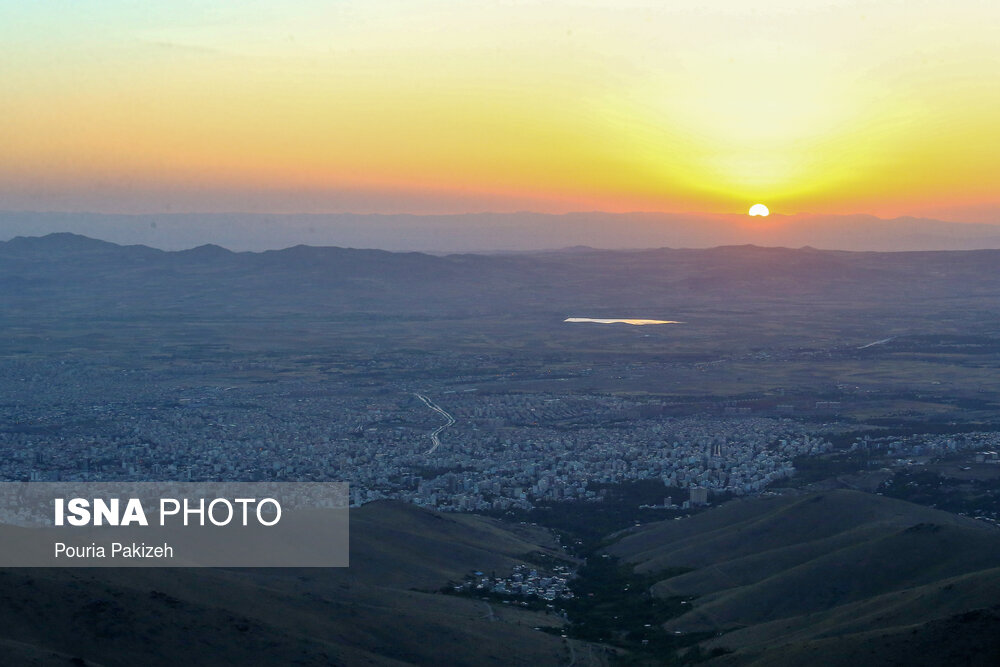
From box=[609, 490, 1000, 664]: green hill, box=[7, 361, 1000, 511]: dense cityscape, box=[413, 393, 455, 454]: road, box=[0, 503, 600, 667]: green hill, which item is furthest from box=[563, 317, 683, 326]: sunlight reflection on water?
box=[0, 503, 600, 667]: green hill

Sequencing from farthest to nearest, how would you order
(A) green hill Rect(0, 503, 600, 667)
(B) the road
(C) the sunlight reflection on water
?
(C) the sunlight reflection on water
(B) the road
(A) green hill Rect(0, 503, 600, 667)

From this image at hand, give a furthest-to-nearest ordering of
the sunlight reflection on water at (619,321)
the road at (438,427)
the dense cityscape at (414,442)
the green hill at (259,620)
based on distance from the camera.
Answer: the sunlight reflection on water at (619,321)
the road at (438,427)
the dense cityscape at (414,442)
the green hill at (259,620)

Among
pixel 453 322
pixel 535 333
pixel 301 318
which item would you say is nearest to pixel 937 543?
pixel 535 333

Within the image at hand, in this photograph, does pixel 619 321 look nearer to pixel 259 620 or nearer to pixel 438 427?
pixel 438 427

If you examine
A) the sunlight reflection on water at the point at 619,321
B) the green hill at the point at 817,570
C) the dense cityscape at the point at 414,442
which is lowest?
the dense cityscape at the point at 414,442

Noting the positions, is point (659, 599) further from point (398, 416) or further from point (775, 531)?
point (398, 416)

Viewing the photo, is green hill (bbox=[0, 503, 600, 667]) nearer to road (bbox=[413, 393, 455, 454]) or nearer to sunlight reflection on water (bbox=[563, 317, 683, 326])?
road (bbox=[413, 393, 455, 454])

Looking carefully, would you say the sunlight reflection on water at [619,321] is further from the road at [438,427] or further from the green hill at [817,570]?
the green hill at [817,570]

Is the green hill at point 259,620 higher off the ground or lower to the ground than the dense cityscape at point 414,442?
higher

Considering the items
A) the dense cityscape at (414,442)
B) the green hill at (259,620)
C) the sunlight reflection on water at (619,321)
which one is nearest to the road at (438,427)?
the dense cityscape at (414,442)

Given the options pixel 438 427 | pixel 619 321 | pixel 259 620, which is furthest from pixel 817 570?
pixel 619 321
